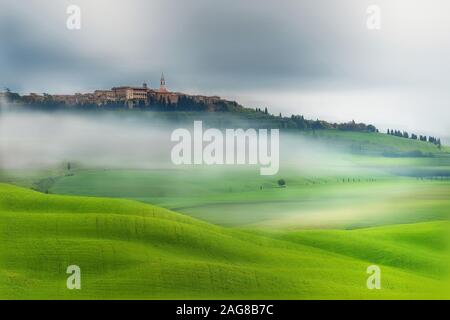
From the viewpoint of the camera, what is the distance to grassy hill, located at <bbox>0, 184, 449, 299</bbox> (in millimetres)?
13766

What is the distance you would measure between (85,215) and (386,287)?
19.8ft

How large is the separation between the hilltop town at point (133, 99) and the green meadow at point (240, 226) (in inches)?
49.6

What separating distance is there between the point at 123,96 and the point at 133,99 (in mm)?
218

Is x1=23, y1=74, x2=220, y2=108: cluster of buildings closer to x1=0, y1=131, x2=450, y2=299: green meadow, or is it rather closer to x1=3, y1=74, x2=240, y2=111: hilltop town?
x1=3, y1=74, x2=240, y2=111: hilltop town

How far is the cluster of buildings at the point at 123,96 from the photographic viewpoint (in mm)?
14797

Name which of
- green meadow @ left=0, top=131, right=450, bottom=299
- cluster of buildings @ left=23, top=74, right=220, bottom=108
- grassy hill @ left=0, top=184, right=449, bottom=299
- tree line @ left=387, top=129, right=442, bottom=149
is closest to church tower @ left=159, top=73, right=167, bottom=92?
cluster of buildings @ left=23, top=74, right=220, bottom=108

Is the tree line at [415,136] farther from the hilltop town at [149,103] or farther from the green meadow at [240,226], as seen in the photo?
the hilltop town at [149,103]

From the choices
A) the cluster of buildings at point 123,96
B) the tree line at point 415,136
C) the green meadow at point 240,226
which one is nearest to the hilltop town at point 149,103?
the cluster of buildings at point 123,96

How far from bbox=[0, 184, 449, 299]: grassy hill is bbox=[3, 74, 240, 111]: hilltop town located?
1917 millimetres

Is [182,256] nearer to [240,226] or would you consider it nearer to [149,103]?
[240,226]

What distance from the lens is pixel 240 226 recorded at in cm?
1499

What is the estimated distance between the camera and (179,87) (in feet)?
48.5

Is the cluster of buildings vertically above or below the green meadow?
above

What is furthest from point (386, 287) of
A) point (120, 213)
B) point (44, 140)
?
point (44, 140)
